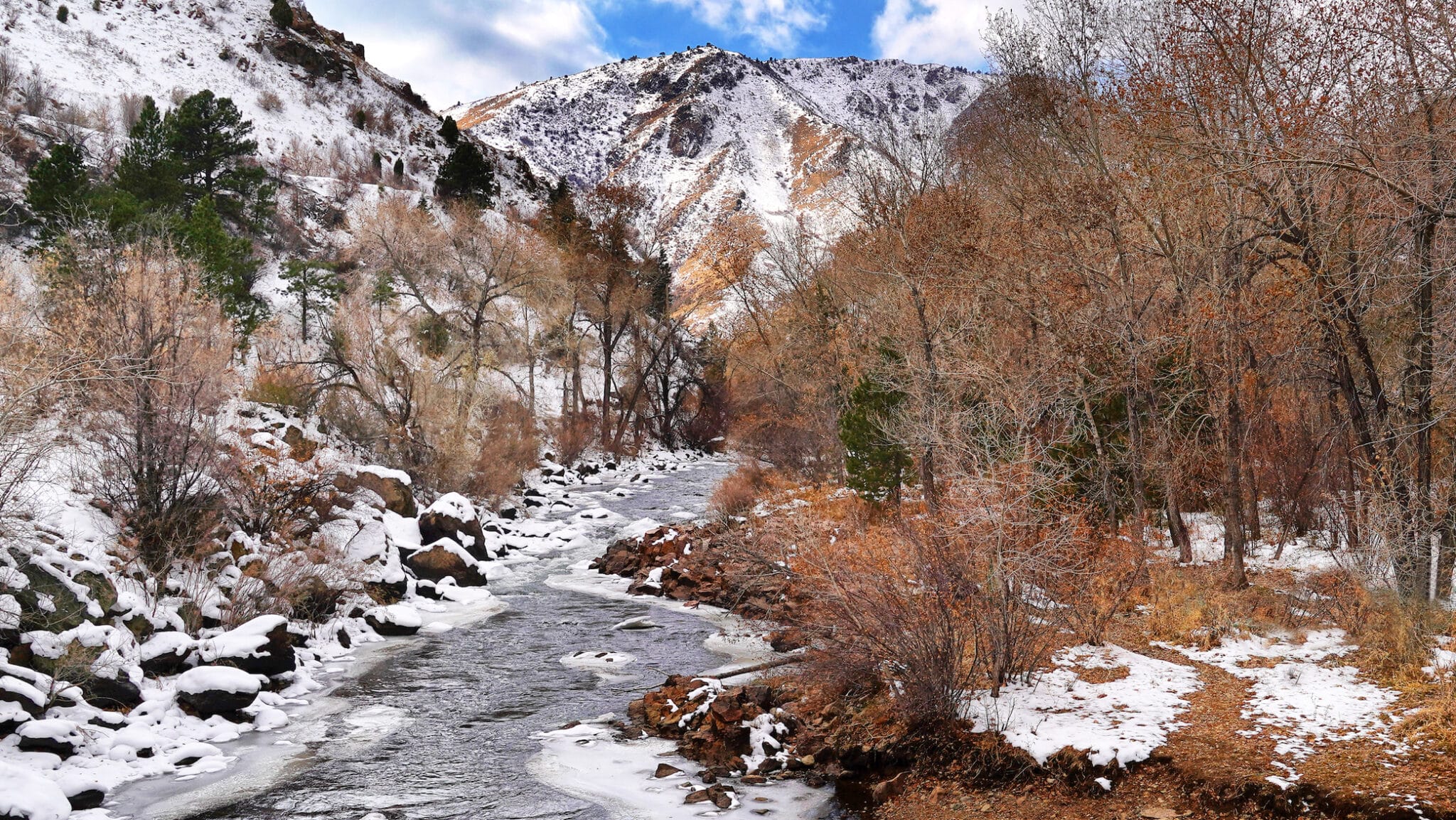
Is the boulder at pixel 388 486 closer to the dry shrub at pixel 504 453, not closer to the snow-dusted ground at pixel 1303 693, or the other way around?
the dry shrub at pixel 504 453

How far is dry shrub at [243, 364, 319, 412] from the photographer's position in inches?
990

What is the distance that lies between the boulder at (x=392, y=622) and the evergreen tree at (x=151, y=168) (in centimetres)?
1990

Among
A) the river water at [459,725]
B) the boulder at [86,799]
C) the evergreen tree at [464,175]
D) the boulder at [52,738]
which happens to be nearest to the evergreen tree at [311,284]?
the evergreen tree at [464,175]

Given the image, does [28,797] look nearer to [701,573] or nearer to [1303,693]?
[1303,693]

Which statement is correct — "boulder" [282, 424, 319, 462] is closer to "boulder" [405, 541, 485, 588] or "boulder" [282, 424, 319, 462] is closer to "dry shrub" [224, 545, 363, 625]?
"boulder" [405, 541, 485, 588]

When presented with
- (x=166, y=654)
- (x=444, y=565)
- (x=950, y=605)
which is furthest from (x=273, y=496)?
(x=950, y=605)

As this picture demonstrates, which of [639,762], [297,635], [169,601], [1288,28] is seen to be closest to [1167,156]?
[1288,28]

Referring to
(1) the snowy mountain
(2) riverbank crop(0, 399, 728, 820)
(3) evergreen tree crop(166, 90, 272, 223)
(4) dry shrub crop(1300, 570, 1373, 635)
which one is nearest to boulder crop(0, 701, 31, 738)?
→ (2) riverbank crop(0, 399, 728, 820)

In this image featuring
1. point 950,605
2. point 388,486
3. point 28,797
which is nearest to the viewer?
point 28,797

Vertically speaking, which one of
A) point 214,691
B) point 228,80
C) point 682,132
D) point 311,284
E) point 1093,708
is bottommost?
point 1093,708

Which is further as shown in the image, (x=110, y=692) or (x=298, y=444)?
(x=298, y=444)

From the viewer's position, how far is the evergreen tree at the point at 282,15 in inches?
2438

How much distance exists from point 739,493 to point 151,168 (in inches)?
904

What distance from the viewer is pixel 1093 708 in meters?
9.11
